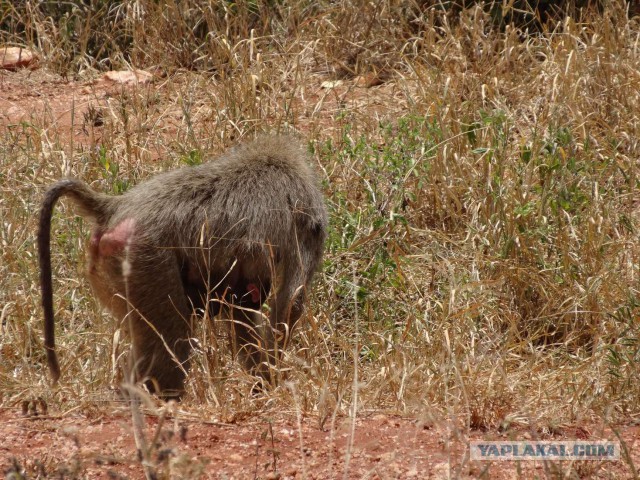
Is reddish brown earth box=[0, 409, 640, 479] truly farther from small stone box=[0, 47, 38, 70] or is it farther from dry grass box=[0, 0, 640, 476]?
small stone box=[0, 47, 38, 70]

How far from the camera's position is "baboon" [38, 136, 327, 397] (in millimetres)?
4113

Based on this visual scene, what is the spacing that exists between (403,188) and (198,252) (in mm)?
1884

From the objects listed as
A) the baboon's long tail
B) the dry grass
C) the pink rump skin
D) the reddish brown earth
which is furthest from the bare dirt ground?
the pink rump skin

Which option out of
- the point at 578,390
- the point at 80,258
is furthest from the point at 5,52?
the point at 578,390

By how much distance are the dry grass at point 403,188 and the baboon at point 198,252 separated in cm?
18

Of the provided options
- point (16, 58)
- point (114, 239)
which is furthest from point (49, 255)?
point (16, 58)

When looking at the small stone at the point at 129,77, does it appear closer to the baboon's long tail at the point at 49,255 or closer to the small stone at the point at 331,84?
the small stone at the point at 331,84

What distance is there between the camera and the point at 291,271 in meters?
4.50

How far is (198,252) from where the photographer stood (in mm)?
4215

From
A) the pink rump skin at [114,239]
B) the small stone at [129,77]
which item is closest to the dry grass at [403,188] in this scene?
the small stone at [129,77]

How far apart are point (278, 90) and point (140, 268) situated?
2911mm

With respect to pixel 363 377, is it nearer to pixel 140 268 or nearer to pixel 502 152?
pixel 140 268

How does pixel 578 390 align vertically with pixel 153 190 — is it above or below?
below

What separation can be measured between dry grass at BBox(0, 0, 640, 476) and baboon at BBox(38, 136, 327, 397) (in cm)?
18
